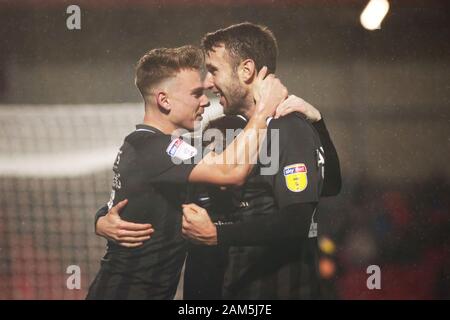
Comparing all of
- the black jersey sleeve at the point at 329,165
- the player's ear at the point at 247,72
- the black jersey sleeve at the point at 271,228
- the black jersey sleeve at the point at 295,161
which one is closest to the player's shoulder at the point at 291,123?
the black jersey sleeve at the point at 295,161

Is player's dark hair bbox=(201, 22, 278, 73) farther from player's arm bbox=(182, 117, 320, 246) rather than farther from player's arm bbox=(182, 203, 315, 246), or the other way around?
player's arm bbox=(182, 203, 315, 246)

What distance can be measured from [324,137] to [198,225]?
762mm

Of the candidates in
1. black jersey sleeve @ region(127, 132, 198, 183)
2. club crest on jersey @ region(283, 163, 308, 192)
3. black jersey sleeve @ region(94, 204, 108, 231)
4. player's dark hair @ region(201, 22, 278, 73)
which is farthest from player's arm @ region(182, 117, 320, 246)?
black jersey sleeve @ region(94, 204, 108, 231)

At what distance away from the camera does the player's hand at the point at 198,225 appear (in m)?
2.62

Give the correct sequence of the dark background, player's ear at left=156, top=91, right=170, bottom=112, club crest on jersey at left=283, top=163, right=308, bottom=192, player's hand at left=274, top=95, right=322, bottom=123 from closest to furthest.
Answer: club crest on jersey at left=283, top=163, right=308, bottom=192 < player's hand at left=274, top=95, right=322, bottom=123 < player's ear at left=156, top=91, right=170, bottom=112 < the dark background

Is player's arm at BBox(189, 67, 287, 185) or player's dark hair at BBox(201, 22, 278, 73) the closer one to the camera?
player's arm at BBox(189, 67, 287, 185)

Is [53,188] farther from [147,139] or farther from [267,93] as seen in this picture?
[267,93]

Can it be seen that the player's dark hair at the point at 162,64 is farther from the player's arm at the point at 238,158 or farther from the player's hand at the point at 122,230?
the player's hand at the point at 122,230

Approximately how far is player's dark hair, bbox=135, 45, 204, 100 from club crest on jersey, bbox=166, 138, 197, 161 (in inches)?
13.6

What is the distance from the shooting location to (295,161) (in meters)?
2.53

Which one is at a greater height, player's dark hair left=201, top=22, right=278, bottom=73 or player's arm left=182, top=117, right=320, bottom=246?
player's dark hair left=201, top=22, right=278, bottom=73

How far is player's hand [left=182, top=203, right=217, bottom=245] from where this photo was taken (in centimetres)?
262


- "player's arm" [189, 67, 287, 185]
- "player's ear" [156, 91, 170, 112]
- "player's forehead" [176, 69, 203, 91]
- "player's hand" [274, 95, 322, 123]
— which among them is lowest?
"player's arm" [189, 67, 287, 185]
